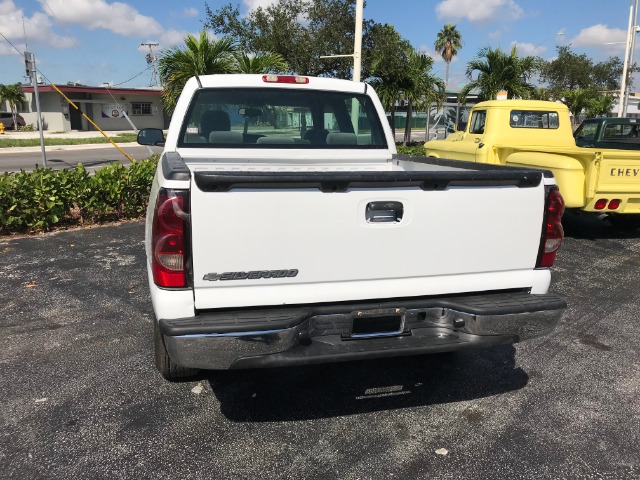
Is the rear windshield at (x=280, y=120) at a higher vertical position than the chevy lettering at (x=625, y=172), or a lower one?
higher

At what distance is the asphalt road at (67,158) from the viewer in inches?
730

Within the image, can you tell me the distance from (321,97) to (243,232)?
2.27 metres

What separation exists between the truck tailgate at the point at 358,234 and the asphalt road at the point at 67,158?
54.7 feet

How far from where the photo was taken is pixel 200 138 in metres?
4.13

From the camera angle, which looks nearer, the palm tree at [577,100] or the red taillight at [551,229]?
the red taillight at [551,229]

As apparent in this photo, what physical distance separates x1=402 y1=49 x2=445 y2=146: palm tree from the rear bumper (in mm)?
18697

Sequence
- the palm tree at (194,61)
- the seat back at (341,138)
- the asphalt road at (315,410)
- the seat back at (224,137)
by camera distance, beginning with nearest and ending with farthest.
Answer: the asphalt road at (315,410) → the seat back at (224,137) → the seat back at (341,138) → the palm tree at (194,61)

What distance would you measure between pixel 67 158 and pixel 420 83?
14451mm

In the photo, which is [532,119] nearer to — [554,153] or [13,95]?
[554,153]

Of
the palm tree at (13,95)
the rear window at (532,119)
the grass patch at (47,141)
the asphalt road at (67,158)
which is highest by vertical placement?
the palm tree at (13,95)

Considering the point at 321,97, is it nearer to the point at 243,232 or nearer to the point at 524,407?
the point at 243,232

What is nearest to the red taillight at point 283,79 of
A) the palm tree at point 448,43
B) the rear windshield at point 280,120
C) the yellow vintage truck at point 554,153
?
the rear windshield at point 280,120

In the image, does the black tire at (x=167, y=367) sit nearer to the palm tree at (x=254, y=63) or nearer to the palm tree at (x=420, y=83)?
the palm tree at (x=254, y=63)

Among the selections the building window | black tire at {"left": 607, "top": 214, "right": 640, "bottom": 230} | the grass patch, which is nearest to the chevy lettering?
black tire at {"left": 607, "top": 214, "right": 640, "bottom": 230}
